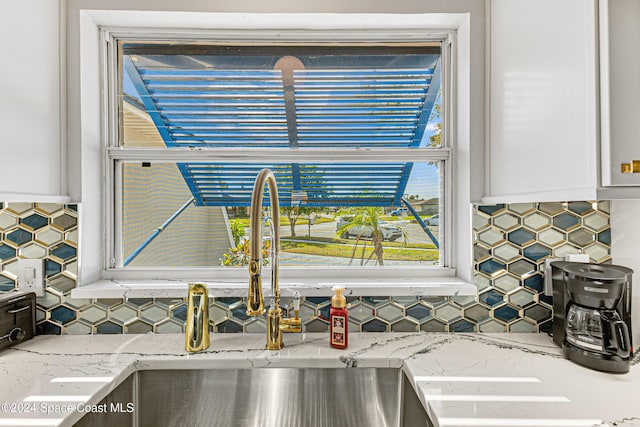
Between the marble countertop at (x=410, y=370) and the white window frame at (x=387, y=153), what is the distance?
18 cm


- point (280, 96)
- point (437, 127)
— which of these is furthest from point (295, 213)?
point (437, 127)

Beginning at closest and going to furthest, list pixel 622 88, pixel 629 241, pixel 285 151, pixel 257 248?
1. pixel 622 88
2. pixel 257 248
3. pixel 629 241
4. pixel 285 151

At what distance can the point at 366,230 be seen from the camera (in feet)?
4.93

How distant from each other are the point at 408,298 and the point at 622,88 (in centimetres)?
87

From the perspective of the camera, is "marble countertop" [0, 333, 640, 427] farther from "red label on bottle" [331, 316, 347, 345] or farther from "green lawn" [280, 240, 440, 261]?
"green lawn" [280, 240, 440, 261]

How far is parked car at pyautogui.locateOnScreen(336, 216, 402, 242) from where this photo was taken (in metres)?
1.50

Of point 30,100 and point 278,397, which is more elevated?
point 30,100

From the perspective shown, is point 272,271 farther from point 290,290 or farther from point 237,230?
point 237,230

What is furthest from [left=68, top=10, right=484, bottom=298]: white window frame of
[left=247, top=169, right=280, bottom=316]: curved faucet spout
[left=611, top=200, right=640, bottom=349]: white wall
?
[left=611, top=200, right=640, bottom=349]: white wall

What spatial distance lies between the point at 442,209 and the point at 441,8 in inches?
30.0

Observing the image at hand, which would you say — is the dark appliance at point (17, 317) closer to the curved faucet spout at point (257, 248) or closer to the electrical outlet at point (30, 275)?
the electrical outlet at point (30, 275)

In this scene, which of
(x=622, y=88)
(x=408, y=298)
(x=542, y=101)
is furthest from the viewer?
(x=408, y=298)

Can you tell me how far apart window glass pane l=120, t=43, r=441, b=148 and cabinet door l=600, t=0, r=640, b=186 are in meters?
0.72

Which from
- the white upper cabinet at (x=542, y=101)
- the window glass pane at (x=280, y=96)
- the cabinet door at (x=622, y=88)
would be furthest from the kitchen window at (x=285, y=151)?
the cabinet door at (x=622, y=88)
